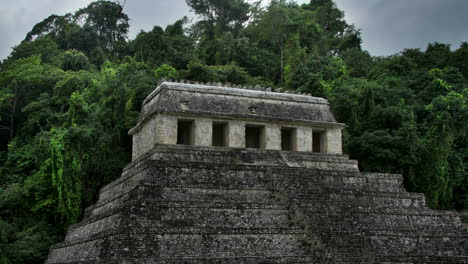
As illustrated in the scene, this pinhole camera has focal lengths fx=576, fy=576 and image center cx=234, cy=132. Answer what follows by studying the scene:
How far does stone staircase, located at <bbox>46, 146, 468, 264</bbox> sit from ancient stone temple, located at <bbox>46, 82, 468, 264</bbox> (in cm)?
3

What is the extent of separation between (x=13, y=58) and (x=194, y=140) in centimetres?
2628

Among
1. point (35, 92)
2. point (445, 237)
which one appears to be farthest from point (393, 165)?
point (35, 92)

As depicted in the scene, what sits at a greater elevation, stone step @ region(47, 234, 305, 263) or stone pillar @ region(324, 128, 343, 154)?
stone pillar @ region(324, 128, 343, 154)

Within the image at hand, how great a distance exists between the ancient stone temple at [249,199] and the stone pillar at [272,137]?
4 cm

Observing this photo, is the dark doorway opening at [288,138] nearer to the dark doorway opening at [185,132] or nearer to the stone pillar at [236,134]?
the stone pillar at [236,134]

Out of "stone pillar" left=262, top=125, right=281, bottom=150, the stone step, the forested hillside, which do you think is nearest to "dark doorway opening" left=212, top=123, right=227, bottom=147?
"stone pillar" left=262, top=125, right=281, bottom=150

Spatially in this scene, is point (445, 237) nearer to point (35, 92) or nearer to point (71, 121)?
point (71, 121)

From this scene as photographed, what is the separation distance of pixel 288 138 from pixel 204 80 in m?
9.79

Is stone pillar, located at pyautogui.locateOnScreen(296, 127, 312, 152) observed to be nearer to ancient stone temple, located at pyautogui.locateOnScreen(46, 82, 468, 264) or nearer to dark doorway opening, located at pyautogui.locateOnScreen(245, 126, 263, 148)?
ancient stone temple, located at pyautogui.locateOnScreen(46, 82, 468, 264)

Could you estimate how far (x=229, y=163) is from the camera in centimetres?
1719

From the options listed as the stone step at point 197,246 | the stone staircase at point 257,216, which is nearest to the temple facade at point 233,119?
the stone staircase at point 257,216

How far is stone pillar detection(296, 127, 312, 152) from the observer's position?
1927 centimetres

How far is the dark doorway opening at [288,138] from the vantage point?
19.4 meters

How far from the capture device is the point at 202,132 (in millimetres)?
17906
